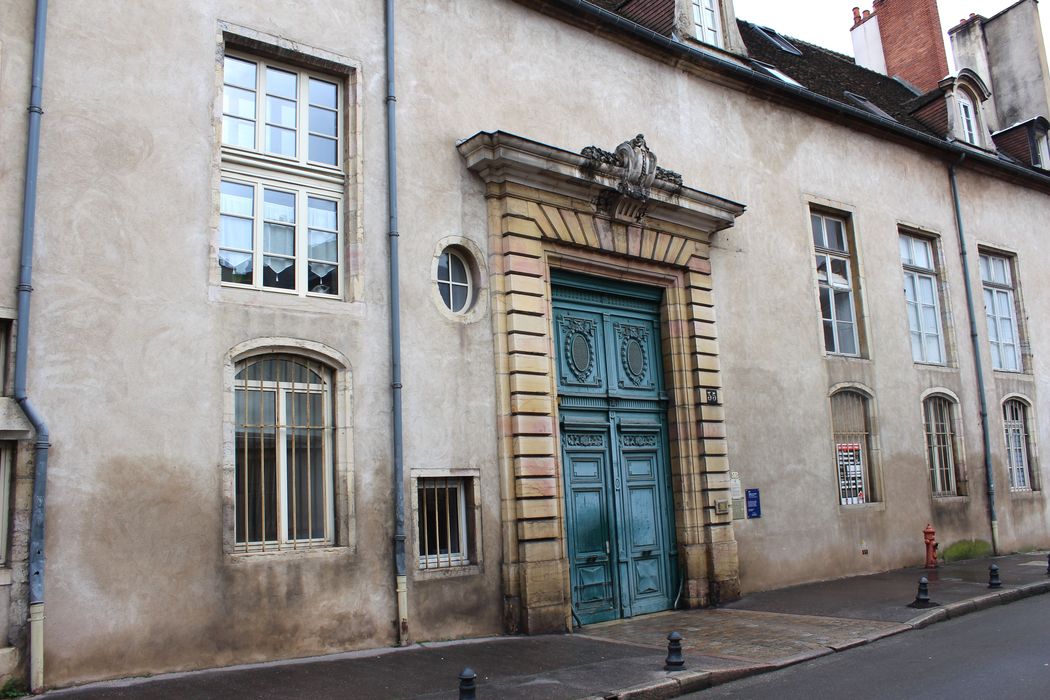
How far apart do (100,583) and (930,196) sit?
14.4 metres

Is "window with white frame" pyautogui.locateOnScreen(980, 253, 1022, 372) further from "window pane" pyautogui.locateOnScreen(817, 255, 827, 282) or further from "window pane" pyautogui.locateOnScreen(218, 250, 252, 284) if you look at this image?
"window pane" pyautogui.locateOnScreen(218, 250, 252, 284)

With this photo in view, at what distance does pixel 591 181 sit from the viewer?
35.4ft

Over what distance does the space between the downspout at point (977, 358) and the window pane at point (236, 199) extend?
41.6 ft

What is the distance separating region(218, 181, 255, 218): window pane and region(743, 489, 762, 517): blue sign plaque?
7.18 metres

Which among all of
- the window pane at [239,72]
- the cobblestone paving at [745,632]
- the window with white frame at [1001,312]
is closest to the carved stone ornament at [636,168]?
the window pane at [239,72]

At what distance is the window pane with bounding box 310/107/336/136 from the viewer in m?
9.38

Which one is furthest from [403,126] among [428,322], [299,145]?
[428,322]

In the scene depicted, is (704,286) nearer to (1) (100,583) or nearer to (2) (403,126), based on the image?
(2) (403,126)

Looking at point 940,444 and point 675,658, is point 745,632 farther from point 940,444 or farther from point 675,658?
point 940,444

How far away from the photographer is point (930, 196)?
16172 mm

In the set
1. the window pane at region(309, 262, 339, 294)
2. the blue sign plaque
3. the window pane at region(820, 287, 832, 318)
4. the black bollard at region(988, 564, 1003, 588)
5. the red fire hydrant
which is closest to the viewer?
the window pane at region(309, 262, 339, 294)

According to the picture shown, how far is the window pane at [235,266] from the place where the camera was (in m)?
8.46

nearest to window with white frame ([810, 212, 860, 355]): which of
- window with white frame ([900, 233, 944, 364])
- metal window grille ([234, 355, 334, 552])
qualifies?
window with white frame ([900, 233, 944, 364])

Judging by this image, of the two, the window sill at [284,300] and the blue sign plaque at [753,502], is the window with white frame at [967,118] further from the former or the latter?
the window sill at [284,300]
